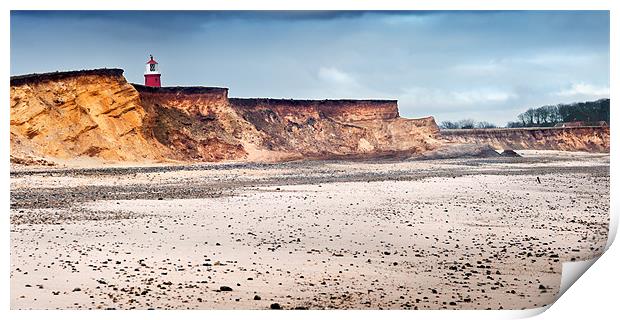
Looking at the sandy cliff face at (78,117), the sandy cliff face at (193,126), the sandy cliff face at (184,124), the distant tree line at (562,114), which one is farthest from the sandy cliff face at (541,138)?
the sandy cliff face at (78,117)

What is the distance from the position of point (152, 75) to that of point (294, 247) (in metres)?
21.3

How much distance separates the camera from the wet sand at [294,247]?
722 cm

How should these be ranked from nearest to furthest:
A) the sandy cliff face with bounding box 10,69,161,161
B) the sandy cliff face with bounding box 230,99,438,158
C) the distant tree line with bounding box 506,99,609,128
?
the sandy cliff face with bounding box 10,69,161,161 < the sandy cliff face with bounding box 230,99,438,158 < the distant tree line with bounding box 506,99,609,128

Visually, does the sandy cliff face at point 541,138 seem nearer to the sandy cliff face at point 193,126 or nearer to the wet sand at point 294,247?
the sandy cliff face at point 193,126

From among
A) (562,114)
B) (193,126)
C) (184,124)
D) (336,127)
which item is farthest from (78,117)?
(562,114)

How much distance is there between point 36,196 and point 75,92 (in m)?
13.2

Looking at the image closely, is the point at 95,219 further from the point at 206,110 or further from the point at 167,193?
the point at 206,110

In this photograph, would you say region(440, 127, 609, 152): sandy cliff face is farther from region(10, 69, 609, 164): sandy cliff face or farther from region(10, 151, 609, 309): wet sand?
region(10, 151, 609, 309): wet sand

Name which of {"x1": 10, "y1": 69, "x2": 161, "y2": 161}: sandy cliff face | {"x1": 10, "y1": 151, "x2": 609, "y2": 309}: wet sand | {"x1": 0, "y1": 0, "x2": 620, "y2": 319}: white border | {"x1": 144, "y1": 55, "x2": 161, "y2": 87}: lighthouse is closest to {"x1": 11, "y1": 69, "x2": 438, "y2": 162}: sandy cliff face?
{"x1": 10, "y1": 69, "x2": 161, "y2": 161}: sandy cliff face

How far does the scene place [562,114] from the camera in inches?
1912

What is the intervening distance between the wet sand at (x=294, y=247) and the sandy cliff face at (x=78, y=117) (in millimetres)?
8661

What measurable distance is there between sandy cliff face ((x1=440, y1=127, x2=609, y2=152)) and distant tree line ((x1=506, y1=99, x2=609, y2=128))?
26.7 inches

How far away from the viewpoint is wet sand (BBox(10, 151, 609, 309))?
284 inches
